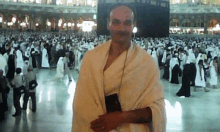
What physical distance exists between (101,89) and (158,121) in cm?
29

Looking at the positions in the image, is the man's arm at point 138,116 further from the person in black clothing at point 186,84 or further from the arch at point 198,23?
the arch at point 198,23

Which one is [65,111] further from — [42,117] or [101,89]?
[101,89]

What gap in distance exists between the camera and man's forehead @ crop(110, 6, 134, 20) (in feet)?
5.00

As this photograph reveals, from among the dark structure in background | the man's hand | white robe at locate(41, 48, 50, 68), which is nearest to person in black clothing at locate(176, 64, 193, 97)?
white robe at locate(41, 48, 50, 68)

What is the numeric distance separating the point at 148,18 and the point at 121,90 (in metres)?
26.9

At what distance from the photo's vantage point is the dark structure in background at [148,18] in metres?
26.9

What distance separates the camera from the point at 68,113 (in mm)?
7113

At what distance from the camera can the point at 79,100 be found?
1.49 m

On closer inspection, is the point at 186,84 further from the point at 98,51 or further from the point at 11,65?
the point at 98,51

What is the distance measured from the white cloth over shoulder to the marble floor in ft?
14.7

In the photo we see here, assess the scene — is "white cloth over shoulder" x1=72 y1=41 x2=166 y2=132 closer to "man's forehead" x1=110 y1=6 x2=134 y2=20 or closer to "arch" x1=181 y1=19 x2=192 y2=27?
"man's forehead" x1=110 y1=6 x2=134 y2=20

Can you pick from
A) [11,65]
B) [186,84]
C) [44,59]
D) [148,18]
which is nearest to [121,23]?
[186,84]

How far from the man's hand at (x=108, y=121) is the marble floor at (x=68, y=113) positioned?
455cm

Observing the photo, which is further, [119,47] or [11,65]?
[11,65]
